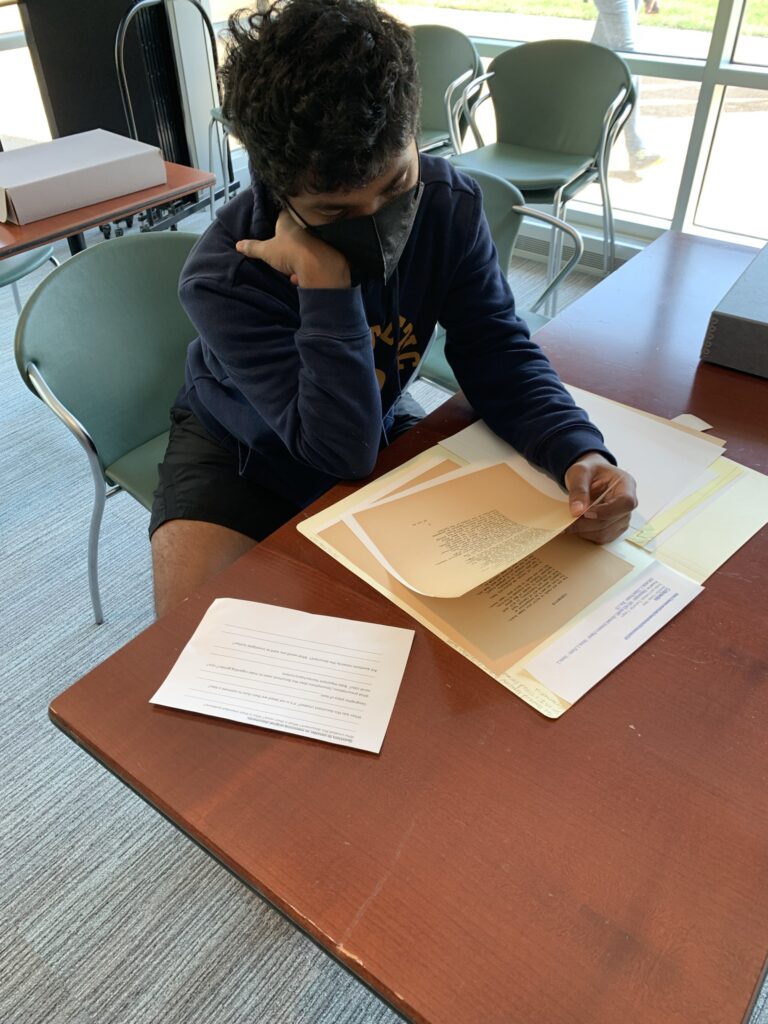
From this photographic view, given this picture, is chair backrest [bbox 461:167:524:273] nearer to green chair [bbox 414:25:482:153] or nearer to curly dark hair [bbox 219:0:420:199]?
curly dark hair [bbox 219:0:420:199]

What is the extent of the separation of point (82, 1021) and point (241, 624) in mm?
831

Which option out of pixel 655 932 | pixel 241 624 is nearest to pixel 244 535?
pixel 241 624

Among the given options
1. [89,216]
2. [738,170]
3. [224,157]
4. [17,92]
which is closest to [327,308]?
[89,216]

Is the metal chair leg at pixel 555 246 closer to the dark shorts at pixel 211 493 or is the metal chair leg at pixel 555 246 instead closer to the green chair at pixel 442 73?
the green chair at pixel 442 73

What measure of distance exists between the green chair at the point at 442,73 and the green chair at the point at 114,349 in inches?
74.6

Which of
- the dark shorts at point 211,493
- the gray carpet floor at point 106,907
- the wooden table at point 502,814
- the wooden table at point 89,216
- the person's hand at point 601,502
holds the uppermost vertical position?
the person's hand at point 601,502

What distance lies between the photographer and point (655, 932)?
56cm

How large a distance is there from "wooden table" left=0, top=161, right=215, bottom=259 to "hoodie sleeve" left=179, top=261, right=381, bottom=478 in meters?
1.05

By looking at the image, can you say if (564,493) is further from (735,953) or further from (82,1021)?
(82,1021)

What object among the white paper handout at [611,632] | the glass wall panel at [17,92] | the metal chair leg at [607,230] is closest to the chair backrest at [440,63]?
the metal chair leg at [607,230]

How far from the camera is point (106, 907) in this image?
130 cm

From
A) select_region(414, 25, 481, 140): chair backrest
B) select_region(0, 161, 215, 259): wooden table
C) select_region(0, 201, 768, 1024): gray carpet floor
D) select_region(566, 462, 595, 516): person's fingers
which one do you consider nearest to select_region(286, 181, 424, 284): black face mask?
select_region(566, 462, 595, 516): person's fingers

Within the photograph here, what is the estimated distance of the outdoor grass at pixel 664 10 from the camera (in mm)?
2742

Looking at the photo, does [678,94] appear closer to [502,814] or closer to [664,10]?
[664,10]
